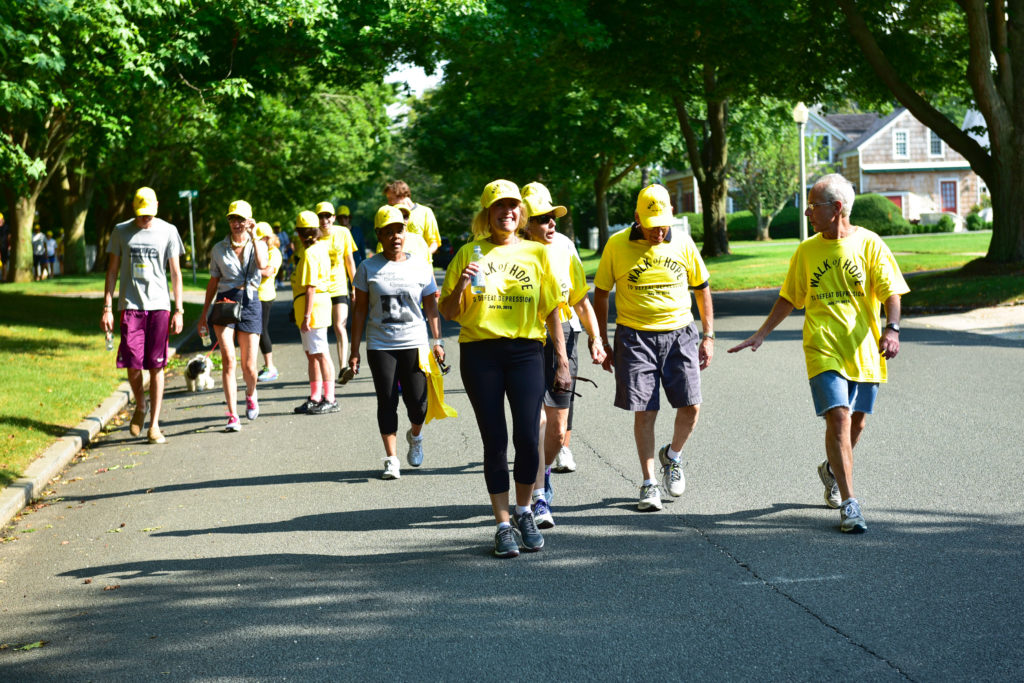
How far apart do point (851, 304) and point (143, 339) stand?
580 centimetres

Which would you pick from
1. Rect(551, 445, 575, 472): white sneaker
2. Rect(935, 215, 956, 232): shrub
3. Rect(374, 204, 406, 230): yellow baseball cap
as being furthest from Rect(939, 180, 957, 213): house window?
Rect(374, 204, 406, 230): yellow baseball cap

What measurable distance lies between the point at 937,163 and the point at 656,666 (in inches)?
2792

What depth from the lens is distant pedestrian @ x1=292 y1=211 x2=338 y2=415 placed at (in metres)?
10.7

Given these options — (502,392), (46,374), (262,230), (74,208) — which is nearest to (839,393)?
(502,392)

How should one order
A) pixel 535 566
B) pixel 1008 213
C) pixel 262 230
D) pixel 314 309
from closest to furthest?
pixel 535 566, pixel 314 309, pixel 262 230, pixel 1008 213

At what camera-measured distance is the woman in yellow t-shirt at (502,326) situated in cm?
570

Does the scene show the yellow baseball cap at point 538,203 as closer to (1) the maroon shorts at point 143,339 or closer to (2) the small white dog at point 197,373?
(1) the maroon shorts at point 143,339

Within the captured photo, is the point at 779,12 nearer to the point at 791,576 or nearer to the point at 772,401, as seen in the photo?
the point at 772,401

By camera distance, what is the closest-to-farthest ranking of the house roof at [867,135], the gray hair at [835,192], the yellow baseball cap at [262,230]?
the gray hair at [835,192] → the yellow baseball cap at [262,230] → the house roof at [867,135]

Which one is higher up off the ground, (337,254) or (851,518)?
(337,254)

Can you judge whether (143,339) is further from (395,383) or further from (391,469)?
(391,469)

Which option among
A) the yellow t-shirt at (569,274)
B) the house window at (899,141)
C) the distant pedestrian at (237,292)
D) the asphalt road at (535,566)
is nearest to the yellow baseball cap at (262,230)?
the distant pedestrian at (237,292)

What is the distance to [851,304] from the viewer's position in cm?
612

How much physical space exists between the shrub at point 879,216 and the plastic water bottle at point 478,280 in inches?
1988
